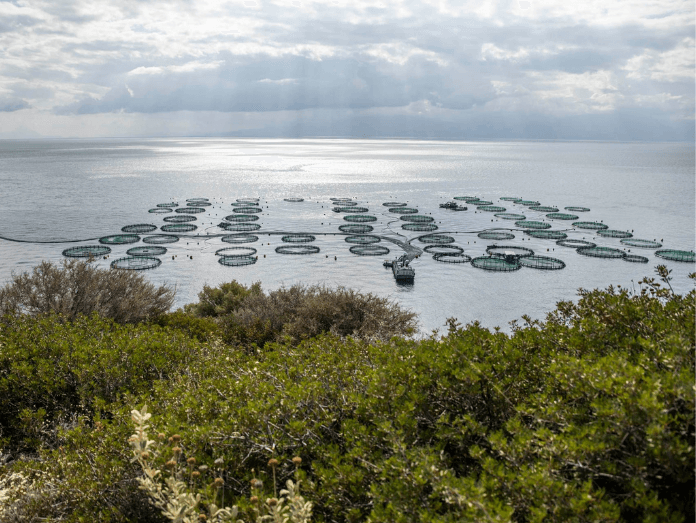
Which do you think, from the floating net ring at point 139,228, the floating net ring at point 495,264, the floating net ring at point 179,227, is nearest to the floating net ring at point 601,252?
the floating net ring at point 495,264

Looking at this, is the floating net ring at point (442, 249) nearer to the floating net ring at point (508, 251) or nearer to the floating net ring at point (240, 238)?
the floating net ring at point (508, 251)

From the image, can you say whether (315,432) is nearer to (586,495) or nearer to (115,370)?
(586,495)

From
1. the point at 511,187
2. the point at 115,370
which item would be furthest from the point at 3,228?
the point at 511,187

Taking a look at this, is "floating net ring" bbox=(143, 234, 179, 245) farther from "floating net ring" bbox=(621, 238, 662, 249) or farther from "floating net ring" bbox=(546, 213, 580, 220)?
"floating net ring" bbox=(621, 238, 662, 249)

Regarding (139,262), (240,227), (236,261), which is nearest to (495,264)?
(236,261)

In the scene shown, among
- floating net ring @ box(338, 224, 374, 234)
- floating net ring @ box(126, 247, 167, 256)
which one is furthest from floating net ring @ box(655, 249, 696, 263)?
floating net ring @ box(126, 247, 167, 256)

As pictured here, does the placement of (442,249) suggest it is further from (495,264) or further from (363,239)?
(363,239)
